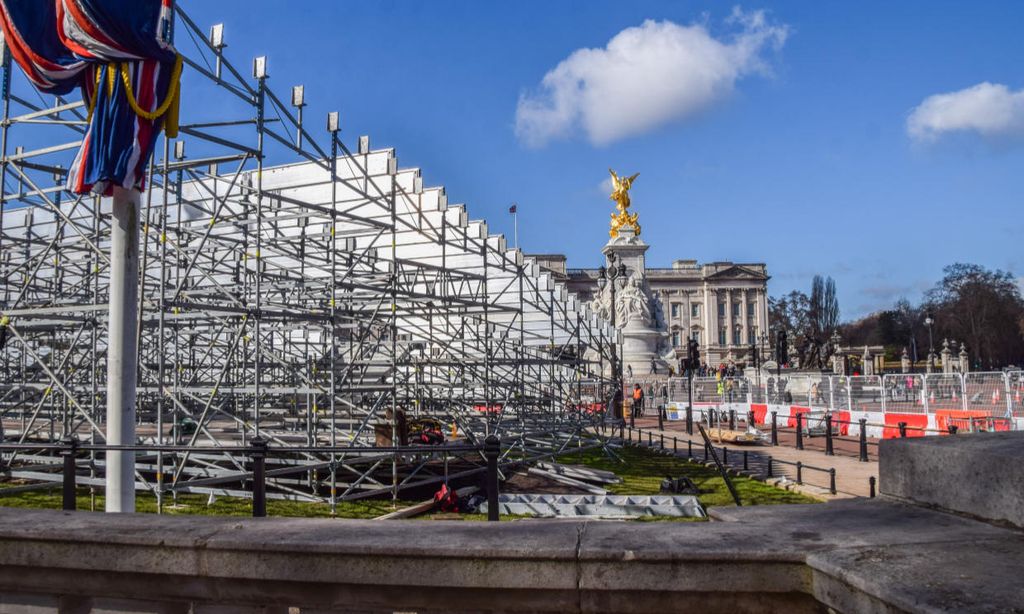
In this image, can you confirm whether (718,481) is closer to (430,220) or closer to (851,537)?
(430,220)

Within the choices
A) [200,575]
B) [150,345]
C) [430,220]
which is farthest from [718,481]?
[150,345]

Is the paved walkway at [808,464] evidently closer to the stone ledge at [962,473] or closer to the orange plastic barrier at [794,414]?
the orange plastic barrier at [794,414]

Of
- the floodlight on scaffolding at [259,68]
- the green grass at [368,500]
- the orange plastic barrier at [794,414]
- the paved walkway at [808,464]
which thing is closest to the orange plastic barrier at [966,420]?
the paved walkway at [808,464]

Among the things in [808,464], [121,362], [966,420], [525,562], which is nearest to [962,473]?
[525,562]

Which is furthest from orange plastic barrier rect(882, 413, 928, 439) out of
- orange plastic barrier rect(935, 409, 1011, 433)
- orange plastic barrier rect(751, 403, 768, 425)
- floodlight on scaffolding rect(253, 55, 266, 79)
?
floodlight on scaffolding rect(253, 55, 266, 79)

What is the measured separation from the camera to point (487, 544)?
3.34m

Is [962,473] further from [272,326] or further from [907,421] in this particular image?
[907,421]

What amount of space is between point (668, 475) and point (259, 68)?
36.2ft

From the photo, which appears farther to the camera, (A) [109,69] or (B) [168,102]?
(B) [168,102]

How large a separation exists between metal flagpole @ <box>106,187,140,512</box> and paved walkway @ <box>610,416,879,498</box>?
35.2ft

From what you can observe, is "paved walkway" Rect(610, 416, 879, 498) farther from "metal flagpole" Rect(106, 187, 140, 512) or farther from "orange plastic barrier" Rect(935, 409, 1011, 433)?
"metal flagpole" Rect(106, 187, 140, 512)

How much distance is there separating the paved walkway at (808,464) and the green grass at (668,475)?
537mm

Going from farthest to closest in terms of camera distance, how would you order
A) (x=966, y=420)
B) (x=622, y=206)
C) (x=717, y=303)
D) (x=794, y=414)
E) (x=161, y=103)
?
(x=717, y=303) → (x=622, y=206) → (x=794, y=414) → (x=966, y=420) → (x=161, y=103)

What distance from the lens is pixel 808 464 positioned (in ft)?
68.3
